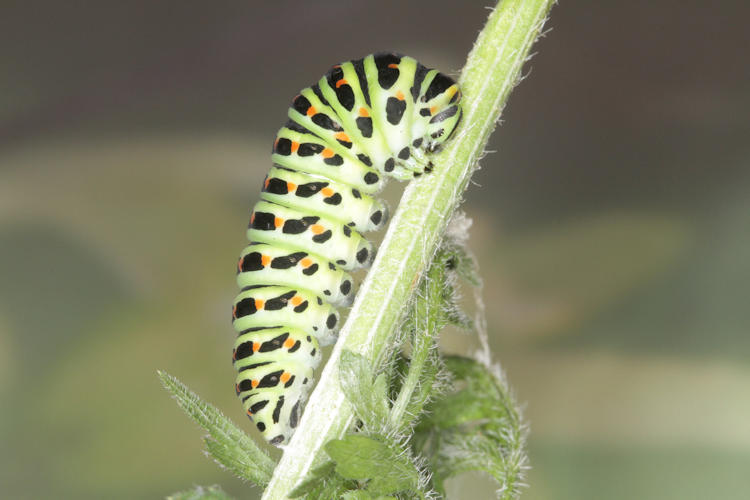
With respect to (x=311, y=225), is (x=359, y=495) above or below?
below

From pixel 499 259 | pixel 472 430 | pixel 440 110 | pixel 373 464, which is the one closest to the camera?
pixel 373 464

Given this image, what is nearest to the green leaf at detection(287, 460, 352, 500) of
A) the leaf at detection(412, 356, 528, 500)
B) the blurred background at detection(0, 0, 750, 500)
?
the leaf at detection(412, 356, 528, 500)

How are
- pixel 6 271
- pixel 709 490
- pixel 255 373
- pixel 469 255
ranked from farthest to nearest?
pixel 709 490
pixel 6 271
pixel 255 373
pixel 469 255

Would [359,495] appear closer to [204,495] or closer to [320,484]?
[320,484]

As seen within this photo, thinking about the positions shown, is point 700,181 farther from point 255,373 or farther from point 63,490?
point 63,490

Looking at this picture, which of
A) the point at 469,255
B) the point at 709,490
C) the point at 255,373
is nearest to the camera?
the point at 469,255

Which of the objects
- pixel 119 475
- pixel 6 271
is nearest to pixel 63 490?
pixel 119 475

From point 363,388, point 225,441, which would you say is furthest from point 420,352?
point 225,441
